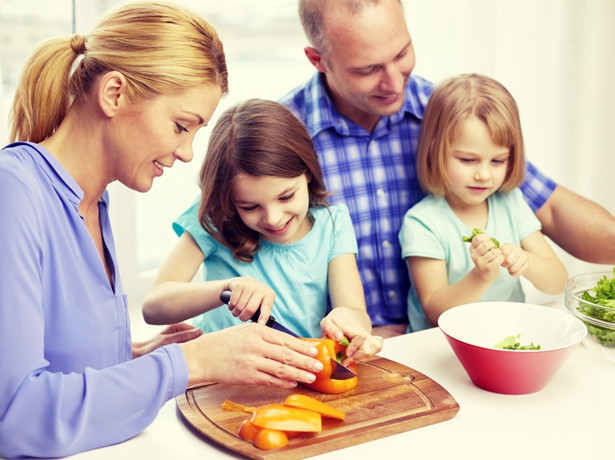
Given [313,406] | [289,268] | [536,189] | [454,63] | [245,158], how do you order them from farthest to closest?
[454,63] → [536,189] → [289,268] → [245,158] → [313,406]

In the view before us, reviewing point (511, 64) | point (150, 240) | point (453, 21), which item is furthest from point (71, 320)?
point (511, 64)

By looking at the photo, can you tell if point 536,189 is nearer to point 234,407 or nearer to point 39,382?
point 234,407

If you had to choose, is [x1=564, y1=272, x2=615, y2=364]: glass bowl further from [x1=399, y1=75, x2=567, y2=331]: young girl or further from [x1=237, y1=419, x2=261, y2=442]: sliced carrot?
[x1=237, y1=419, x2=261, y2=442]: sliced carrot

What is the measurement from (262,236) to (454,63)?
4.63ft

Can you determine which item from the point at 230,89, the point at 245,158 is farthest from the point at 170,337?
the point at 230,89

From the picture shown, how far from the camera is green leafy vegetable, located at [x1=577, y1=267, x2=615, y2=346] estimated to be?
1.45 m

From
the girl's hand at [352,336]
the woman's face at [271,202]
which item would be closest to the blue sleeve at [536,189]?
the woman's face at [271,202]

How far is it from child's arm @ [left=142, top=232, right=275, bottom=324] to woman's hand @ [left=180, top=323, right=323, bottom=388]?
199 millimetres

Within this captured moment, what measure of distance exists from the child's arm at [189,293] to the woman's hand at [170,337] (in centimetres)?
3

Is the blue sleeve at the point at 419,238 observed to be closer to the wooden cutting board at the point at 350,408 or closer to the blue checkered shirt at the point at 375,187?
the blue checkered shirt at the point at 375,187

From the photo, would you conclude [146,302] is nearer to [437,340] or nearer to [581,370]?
[437,340]

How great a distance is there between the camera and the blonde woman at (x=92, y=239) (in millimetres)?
1092

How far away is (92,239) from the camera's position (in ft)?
4.31

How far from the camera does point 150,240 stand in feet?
8.94
